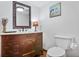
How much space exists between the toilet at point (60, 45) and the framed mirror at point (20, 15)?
40 centimetres

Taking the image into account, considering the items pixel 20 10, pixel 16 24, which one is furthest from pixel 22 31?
pixel 20 10

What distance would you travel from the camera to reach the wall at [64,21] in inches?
46.0

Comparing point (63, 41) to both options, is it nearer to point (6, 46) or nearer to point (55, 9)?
point (55, 9)

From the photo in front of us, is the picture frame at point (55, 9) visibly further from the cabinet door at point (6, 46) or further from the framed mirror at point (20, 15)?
the cabinet door at point (6, 46)

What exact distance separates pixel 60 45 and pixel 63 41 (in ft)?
0.20

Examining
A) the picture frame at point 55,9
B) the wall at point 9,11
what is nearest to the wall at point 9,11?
the wall at point 9,11

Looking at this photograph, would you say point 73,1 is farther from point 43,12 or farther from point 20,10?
point 20,10

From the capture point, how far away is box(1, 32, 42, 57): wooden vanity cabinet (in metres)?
1.26

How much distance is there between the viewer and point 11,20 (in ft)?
4.40

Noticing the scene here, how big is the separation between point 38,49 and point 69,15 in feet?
2.12

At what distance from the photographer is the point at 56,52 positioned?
1.13m

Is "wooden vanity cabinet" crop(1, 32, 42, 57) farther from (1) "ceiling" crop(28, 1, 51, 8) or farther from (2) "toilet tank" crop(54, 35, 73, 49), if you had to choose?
(1) "ceiling" crop(28, 1, 51, 8)

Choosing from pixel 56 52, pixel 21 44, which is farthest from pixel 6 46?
pixel 56 52

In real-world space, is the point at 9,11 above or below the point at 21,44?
above
